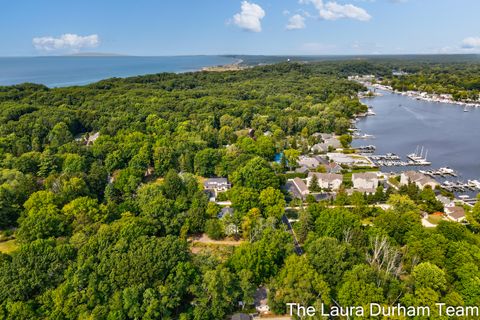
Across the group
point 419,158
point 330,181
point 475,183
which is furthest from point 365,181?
point 419,158

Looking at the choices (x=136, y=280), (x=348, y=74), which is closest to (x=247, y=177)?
(x=136, y=280)

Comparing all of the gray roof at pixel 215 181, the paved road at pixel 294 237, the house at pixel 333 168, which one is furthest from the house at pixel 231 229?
the house at pixel 333 168

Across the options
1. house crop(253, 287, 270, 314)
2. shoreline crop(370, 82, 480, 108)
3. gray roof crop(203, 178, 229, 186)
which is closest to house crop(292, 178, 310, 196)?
gray roof crop(203, 178, 229, 186)

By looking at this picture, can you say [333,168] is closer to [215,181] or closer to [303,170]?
[303,170]

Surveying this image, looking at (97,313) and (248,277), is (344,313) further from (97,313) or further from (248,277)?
(97,313)

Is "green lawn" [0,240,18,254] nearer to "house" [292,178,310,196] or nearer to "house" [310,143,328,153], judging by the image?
"house" [292,178,310,196]

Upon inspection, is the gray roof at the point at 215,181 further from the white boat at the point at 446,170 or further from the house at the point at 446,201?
the white boat at the point at 446,170
